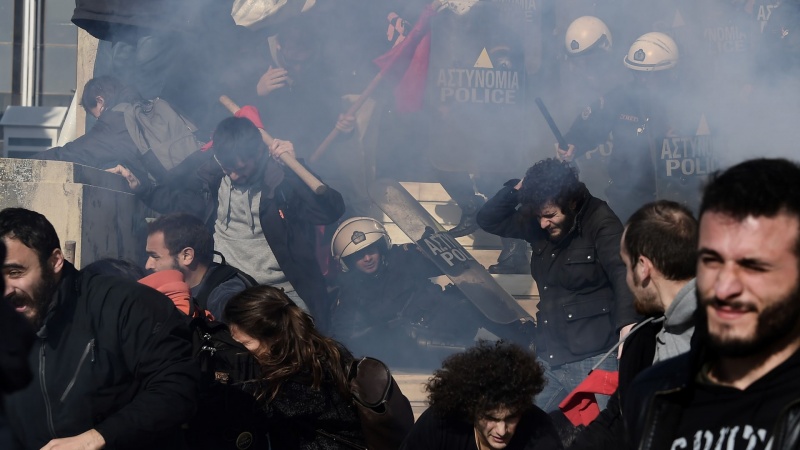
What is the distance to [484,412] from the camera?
350 centimetres

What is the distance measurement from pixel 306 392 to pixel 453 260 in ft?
10.7

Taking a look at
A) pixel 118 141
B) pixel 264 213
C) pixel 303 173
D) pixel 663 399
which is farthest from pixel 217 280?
pixel 663 399

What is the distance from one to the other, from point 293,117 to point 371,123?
0.54 meters

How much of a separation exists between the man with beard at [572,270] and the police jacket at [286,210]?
1084 millimetres

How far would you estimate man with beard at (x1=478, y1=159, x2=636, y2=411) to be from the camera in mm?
4859

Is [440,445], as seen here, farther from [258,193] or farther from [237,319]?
[258,193]

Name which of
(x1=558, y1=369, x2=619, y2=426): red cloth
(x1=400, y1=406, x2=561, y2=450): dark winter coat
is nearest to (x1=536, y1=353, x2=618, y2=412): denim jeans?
(x1=558, y1=369, x2=619, y2=426): red cloth

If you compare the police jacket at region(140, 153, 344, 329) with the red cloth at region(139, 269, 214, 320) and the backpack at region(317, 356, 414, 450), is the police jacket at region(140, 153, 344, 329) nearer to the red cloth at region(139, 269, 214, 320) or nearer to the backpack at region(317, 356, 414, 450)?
the red cloth at region(139, 269, 214, 320)

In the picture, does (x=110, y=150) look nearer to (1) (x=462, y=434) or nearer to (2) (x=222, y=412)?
(2) (x=222, y=412)

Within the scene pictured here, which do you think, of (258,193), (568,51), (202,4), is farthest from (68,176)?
(568,51)

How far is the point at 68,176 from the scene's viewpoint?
5.24 meters

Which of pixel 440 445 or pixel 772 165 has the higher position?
pixel 772 165

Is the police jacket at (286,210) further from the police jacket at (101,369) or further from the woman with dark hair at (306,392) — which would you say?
the police jacket at (101,369)

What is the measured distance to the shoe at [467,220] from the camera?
24.3ft
